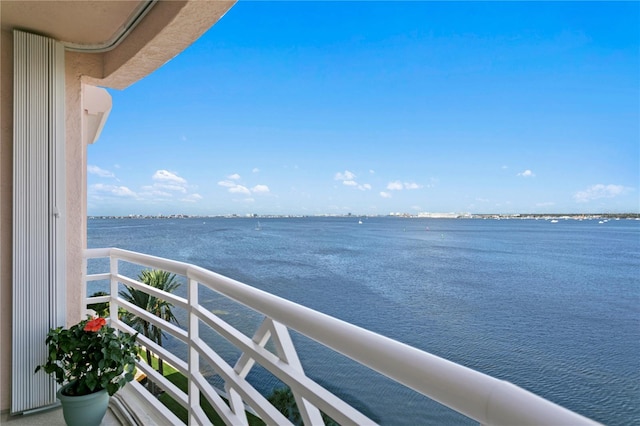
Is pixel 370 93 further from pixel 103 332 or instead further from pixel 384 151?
pixel 103 332

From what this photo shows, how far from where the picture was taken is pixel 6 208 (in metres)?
2.02

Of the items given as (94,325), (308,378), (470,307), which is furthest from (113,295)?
(470,307)

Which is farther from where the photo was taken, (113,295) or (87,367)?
(113,295)

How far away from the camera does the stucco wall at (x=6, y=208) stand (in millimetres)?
2020

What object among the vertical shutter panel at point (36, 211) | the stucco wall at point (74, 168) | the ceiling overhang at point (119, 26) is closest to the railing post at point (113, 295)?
the stucco wall at point (74, 168)

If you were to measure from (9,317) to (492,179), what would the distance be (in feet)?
134

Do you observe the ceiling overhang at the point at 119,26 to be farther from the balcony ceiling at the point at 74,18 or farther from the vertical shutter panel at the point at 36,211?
the vertical shutter panel at the point at 36,211

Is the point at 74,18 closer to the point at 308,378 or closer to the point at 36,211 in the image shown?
the point at 36,211

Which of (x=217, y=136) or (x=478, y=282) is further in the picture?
A: (x=217, y=136)

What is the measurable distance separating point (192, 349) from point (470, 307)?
21549 mm

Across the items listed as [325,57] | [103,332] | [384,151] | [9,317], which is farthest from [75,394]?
[384,151]

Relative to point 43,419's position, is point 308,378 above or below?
above

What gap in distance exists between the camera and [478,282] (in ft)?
81.7

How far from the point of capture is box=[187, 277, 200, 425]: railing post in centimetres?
162
